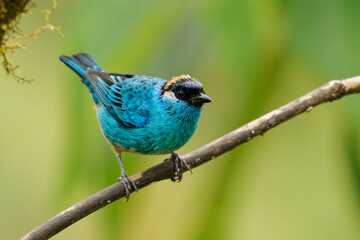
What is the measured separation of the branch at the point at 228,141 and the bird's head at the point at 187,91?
0.35 m

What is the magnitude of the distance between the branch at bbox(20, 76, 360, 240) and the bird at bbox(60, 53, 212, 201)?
3.6 inches

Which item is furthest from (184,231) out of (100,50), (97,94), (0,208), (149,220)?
(0,208)

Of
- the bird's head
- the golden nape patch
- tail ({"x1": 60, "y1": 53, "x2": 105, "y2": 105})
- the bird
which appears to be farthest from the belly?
tail ({"x1": 60, "y1": 53, "x2": 105, "y2": 105})

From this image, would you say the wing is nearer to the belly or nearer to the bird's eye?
the belly

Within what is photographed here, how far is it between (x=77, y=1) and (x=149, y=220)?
228cm

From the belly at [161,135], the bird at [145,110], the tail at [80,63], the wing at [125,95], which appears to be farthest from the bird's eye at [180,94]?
the tail at [80,63]

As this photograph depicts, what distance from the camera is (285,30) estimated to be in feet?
9.99

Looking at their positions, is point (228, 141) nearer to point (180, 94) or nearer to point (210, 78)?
point (180, 94)

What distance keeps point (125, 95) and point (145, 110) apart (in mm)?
383

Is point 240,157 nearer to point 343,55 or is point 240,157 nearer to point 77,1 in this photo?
point 343,55

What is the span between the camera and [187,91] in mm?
3373

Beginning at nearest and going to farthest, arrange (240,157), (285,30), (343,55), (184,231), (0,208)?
1. (343,55)
2. (285,30)
3. (240,157)
4. (184,231)
5. (0,208)

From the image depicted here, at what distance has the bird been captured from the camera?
11.1 feet

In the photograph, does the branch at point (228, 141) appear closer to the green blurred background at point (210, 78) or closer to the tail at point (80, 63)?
the green blurred background at point (210, 78)
